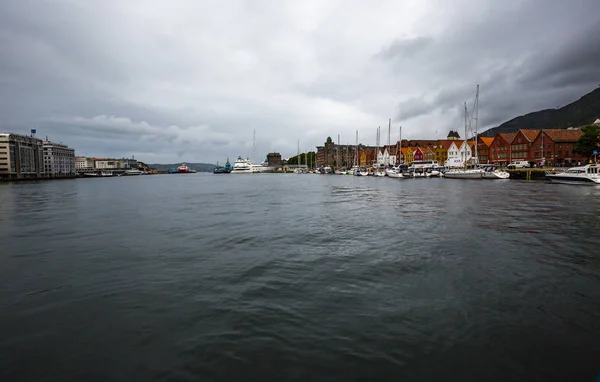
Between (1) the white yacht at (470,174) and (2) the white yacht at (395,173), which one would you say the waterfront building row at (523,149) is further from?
(2) the white yacht at (395,173)

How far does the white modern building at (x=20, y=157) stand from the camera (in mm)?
145250

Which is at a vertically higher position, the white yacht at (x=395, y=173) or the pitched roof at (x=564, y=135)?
the pitched roof at (x=564, y=135)

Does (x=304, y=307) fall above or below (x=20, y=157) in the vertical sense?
below

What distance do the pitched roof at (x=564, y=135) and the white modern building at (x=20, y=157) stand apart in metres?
214

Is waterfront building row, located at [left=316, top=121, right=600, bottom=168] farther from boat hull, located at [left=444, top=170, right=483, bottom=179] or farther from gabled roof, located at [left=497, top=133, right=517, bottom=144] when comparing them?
boat hull, located at [left=444, top=170, right=483, bottom=179]

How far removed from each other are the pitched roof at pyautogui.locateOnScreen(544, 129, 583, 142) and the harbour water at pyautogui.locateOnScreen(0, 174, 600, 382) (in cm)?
11496

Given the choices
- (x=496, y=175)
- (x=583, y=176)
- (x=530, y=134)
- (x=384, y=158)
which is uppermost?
(x=530, y=134)

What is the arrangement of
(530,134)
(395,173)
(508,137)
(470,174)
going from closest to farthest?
(470,174) → (395,173) → (530,134) → (508,137)

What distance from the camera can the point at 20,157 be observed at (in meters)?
152

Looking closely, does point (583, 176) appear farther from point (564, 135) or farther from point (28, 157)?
point (28, 157)

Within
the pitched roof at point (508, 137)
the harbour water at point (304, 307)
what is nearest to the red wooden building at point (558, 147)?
the pitched roof at point (508, 137)

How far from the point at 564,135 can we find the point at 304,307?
134m

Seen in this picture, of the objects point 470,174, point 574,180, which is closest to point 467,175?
point 470,174

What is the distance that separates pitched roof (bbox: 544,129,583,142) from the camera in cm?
10644
